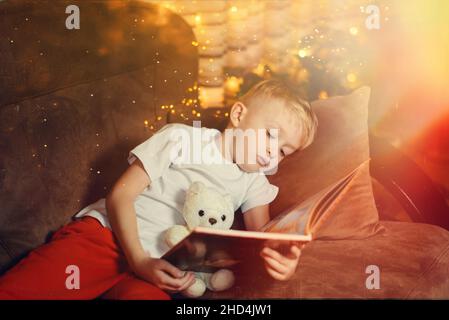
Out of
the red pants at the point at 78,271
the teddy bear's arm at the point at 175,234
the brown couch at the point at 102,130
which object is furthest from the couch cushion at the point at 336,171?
the red pants at the point at 78,271

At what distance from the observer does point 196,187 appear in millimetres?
1014

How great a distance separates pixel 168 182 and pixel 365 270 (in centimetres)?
44

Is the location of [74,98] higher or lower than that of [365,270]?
higher

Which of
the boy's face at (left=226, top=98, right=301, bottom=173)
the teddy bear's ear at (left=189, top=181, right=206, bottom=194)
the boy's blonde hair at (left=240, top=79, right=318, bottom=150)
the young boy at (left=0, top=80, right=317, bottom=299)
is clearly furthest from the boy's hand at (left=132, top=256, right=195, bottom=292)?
the boy's blonde hair at (left=240, top=79, right=318, bottom=150)

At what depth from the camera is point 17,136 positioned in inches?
40.3

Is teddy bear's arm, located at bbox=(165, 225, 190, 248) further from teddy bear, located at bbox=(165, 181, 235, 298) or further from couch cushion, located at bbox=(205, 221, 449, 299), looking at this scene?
couch cushion, located at bbox=(205, 221, 449, 299)

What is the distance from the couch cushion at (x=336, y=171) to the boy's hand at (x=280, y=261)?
179mm

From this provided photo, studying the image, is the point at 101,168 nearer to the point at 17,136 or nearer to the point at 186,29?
the point at 17,136

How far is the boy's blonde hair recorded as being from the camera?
1067 mm

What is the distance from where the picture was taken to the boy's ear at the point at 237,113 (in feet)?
3.62

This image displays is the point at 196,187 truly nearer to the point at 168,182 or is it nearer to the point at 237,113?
the point at 168,182

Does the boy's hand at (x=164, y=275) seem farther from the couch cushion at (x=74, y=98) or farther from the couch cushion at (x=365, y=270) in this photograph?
the couch cushion at (x=74, y=98)

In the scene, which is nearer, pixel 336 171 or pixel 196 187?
pixel 196 187

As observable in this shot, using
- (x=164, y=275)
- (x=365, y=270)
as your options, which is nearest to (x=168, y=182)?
(x=164, y=275)
